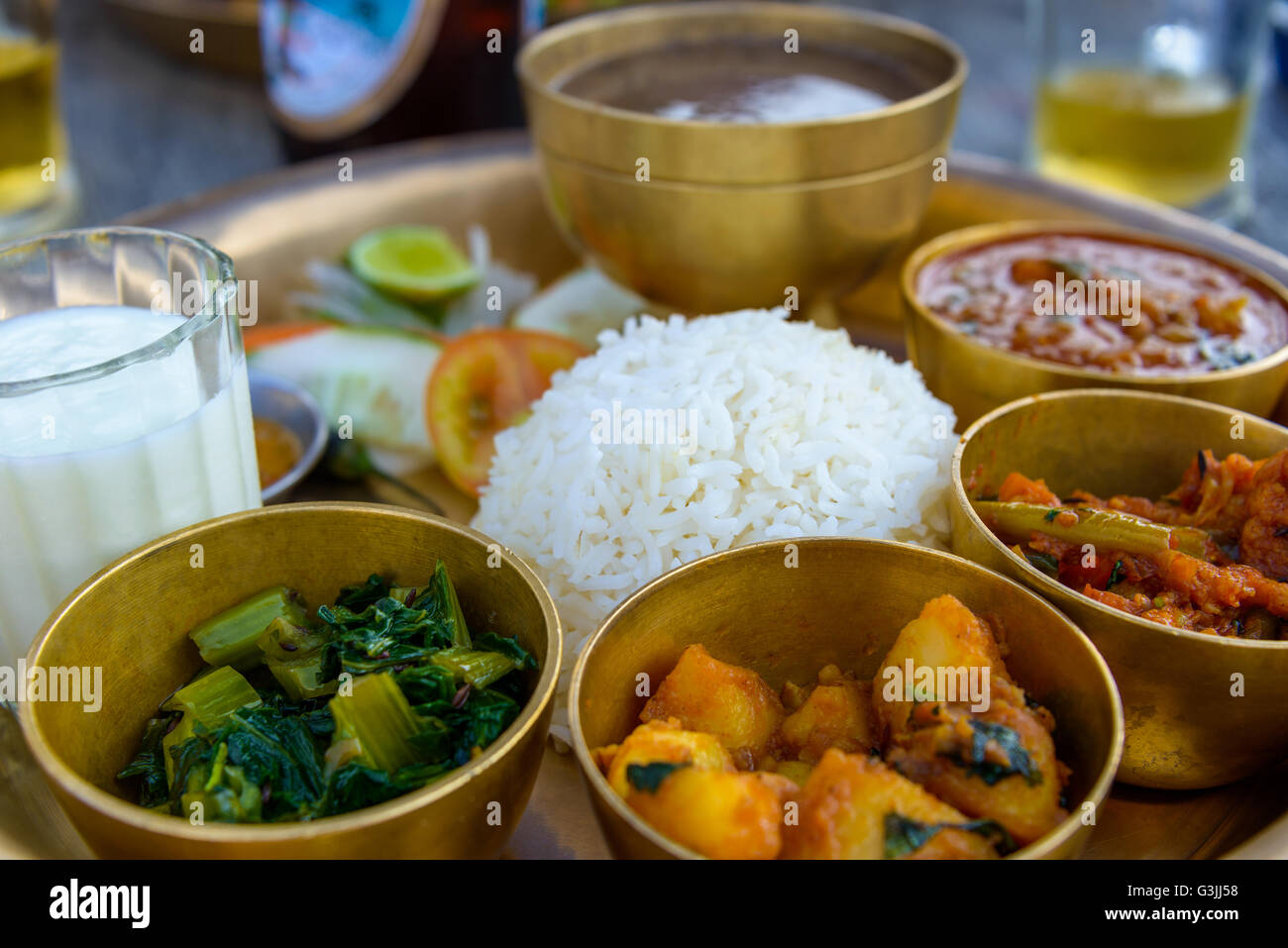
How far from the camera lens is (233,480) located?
4.93 feet

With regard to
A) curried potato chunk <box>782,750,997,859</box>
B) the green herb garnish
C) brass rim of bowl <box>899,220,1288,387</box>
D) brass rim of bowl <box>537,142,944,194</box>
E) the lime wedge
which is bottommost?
curried potato chunk <box>782,750,997,859</box>

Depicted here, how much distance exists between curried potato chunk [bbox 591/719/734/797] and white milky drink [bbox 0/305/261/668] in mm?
653

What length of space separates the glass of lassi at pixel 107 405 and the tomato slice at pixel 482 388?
461 millimetres

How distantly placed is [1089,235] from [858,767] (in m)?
1.47

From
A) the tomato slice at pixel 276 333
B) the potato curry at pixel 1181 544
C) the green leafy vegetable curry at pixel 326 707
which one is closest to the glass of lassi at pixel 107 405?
the green leafy vegetable curry at pixel 326 707

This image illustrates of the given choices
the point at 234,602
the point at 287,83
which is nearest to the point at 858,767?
the point at 234,602

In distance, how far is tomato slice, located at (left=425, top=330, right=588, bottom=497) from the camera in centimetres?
200

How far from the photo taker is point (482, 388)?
2102mm

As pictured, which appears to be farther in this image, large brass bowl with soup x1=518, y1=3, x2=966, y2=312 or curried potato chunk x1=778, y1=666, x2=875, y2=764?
large brass bowl with soup x1=518, y1=3, x2=966, y2=312

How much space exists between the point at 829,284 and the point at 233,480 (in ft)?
3.83

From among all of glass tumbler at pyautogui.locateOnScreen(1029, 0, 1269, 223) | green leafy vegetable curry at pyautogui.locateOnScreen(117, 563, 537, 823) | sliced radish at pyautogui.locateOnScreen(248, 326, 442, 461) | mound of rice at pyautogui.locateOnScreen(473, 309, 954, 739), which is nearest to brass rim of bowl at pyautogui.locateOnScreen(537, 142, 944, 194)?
mound of rice at pyautogui.locateOnScreen(473, 309, 954, 739)

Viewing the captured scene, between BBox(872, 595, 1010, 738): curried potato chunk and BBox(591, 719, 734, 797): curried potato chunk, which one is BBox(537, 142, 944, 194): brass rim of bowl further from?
BBox(591, 719, 734, 797): curried potato chunk
